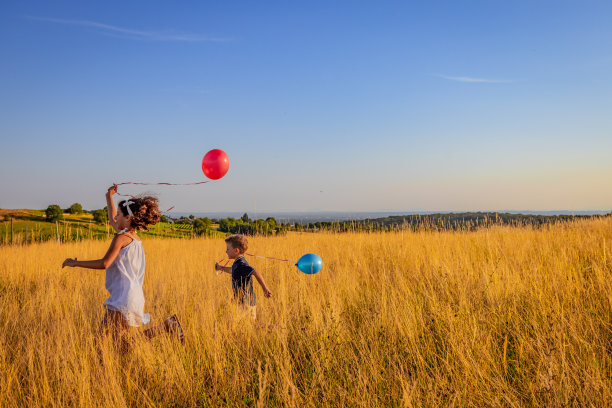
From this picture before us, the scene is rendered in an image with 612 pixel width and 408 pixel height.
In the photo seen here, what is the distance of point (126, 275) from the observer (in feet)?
11.3

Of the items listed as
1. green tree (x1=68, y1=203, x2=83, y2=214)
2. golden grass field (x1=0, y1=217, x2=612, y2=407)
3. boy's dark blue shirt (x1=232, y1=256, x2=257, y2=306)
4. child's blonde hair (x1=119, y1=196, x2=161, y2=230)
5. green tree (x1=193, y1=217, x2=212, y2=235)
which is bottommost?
golden grass field (x1=0, y1=217, x2=612, y2=407)

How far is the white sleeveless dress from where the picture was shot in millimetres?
3387

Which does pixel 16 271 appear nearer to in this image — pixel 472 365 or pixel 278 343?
pixel 278 343

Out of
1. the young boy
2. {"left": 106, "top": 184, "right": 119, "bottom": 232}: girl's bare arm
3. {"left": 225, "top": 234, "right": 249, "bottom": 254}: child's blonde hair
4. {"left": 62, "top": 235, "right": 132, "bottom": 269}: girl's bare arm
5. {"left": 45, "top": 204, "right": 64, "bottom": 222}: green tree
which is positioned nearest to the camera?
{"left": 62, "top": 235, "right": 132, "bottom": 269}: girl's bare arm

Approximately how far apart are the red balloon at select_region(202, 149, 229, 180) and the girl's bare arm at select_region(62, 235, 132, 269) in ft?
5.29

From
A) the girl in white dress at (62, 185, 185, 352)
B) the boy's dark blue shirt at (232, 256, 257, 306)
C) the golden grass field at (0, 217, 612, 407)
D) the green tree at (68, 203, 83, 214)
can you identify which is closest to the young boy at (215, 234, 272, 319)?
the boy's dark blue shirt at (232, 256, 257, 306)

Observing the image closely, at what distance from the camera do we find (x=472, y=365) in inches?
110

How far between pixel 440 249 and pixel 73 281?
266 inches

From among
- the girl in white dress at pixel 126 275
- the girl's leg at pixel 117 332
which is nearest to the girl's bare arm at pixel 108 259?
the girl in white dress at pixel 126 275

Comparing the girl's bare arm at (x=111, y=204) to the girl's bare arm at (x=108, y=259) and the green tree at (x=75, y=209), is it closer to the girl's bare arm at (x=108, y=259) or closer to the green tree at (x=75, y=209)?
the girl's bare arm at (x=108, y=259)

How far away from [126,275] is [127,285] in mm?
90

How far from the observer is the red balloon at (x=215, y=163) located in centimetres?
480

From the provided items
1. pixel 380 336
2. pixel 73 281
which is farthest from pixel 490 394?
pixel 73 281

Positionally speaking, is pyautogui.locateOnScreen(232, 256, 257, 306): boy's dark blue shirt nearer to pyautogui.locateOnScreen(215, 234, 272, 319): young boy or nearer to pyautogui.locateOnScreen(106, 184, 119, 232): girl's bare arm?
pyautogui.locateOnScreen(215, 234, 272, 319): young boy
